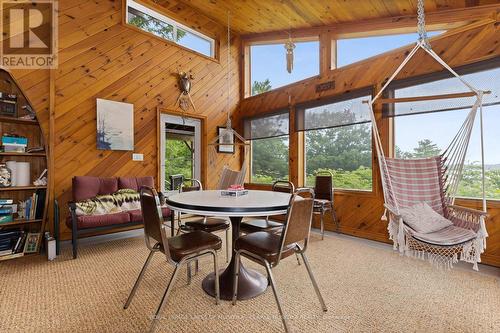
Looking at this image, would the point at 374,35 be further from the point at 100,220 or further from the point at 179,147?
the point at 100,220

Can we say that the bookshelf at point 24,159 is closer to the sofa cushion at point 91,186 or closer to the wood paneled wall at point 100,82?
the wood paneled wall at point 100,82

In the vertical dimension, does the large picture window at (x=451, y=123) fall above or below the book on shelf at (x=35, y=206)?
above

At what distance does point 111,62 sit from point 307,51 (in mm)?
3247

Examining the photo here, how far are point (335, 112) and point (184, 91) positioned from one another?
2.68m

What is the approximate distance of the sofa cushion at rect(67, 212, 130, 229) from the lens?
2906 mm

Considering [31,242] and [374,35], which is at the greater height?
[374,35]

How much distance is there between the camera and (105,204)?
321 cm

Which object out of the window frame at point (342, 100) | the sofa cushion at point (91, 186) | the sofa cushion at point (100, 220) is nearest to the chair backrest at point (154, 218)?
the sofa cushion at point (100, 220)

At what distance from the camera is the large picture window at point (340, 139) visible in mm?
3793

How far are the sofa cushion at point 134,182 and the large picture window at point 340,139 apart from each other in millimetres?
2676

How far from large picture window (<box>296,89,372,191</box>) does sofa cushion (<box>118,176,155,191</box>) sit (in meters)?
2.68

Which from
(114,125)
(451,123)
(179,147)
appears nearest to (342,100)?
(451,123)

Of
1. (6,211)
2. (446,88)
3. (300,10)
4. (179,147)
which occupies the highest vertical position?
(300,10)

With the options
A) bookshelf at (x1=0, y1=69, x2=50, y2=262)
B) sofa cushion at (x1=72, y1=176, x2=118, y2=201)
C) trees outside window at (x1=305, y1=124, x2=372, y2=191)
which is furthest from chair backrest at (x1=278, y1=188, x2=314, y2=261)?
bookshelf at (x1=0, y1=69, x2=50, y2=262)
